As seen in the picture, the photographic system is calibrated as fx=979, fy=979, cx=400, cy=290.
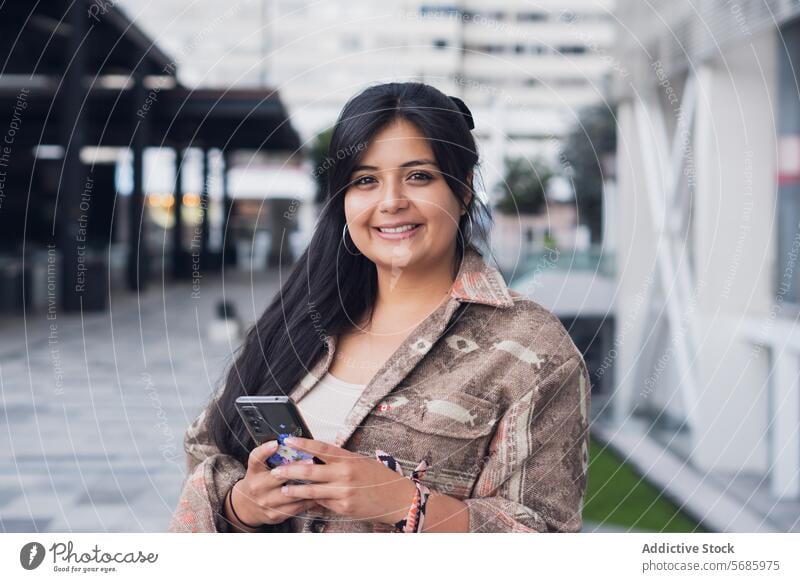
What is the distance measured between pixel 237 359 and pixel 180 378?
5.54 m

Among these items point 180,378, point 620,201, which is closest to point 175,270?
point 180,378

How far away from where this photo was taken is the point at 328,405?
1.34m

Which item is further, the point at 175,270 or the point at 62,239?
the point at 175,270

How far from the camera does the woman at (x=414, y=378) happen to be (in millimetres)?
1222

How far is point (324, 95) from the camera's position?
1.62 meters

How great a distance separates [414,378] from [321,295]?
0.64ft

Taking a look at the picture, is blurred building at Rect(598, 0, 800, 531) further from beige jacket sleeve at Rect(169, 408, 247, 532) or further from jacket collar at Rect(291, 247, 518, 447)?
beige jacket sleeve at Rect(169, 408, 247, 532)

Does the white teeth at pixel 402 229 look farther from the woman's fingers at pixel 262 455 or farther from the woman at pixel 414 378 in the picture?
the woman's fingers at pixel 262 455

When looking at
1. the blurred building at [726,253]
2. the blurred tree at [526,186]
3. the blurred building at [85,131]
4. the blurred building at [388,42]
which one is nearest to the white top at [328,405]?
the blurred building at [388,42]

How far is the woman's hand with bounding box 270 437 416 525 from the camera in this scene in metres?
1.15

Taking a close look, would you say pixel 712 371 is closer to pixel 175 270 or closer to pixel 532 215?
pixel 532 215

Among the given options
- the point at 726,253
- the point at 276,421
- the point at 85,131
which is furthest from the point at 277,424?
the point at 85,131
